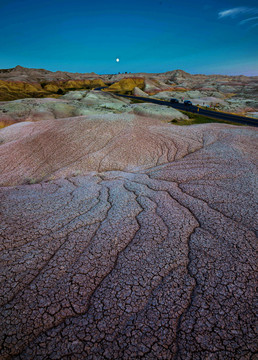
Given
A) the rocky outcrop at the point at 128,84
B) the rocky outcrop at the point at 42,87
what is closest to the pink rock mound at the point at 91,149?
the rocky outcrop at the point at 42,87

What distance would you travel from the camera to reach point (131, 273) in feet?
7.28

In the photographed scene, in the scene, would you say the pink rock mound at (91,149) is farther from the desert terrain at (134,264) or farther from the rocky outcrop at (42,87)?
the rocky outcrop at (42,87)

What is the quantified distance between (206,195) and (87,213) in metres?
2.57

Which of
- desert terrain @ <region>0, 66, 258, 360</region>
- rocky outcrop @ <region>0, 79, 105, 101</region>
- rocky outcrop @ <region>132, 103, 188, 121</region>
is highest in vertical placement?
rocky outcrop @ <region>0, 79, 105, 101</region>

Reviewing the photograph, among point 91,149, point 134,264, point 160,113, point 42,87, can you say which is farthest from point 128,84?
point 134,264

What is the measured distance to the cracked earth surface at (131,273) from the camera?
1.56 m

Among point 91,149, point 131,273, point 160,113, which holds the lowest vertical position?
point 131,273

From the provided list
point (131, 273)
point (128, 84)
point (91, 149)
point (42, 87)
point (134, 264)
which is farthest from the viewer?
point (128, 84)

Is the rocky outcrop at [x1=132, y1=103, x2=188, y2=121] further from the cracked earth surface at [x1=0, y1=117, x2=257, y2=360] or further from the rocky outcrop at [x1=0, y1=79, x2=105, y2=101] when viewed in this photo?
the rocky outcrop at [x1=0, y1=79, x2=105, y2=101]

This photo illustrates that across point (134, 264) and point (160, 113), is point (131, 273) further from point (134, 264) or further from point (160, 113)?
point (160, 113)

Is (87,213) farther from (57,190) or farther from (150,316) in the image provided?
(150,316)

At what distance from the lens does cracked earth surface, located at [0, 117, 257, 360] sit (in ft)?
5.13

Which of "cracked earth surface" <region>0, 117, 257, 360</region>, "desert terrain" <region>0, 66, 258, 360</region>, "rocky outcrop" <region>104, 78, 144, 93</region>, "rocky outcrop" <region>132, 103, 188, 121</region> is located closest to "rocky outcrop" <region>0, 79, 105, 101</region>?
"rocky outcrop" <region>104, 78, 144, 93</region>

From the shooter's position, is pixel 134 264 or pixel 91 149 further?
pixel 91 149
